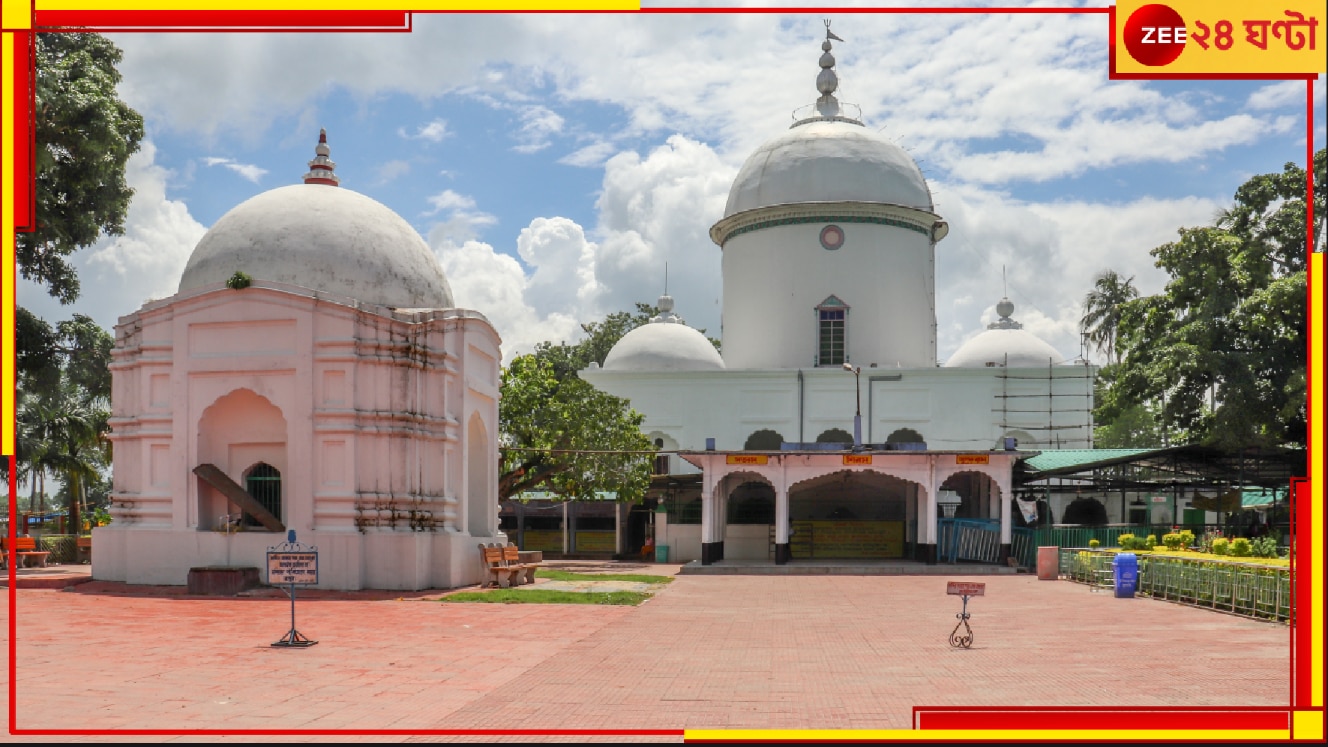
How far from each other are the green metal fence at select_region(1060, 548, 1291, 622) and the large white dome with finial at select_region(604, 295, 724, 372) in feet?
73.8

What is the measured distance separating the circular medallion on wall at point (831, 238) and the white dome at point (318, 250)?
2199 centimetres

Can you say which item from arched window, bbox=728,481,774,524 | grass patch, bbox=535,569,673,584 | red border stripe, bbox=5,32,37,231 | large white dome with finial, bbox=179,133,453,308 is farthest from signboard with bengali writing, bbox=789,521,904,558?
red border stripe, bbox=5,32,37,231

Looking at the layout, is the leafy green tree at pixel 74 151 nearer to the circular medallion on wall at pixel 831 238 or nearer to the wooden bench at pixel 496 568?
the wooden bench at pixel 496 568

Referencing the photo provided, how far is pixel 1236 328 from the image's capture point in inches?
1407

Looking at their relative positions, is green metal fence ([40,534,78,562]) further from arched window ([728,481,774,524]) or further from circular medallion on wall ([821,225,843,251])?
circular medallion on wall ([821,225,843,251])

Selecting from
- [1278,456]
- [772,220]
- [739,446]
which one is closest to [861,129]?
[772,220]

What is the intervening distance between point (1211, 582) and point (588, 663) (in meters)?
13.0

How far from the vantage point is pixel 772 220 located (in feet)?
151

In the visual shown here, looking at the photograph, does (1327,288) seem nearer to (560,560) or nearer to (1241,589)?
(1241,589)

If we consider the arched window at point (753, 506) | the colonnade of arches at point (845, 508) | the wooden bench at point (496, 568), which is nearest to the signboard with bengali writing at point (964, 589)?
the wooden bench at point (496, 568)

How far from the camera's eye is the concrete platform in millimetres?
31875

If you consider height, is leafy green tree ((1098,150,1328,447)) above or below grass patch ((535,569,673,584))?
above

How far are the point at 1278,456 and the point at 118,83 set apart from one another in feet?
115

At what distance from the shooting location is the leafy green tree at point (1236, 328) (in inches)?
1330
